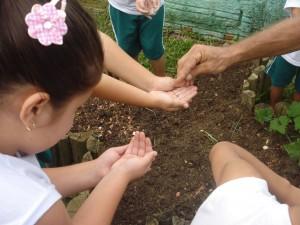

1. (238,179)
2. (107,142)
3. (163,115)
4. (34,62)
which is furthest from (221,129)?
(34,62)

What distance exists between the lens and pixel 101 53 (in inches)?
42.9

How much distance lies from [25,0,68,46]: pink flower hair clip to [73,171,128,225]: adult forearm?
55 centimetres

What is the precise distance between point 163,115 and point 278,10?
0.97m

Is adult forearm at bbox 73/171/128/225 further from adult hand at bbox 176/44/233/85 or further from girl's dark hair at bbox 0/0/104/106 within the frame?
adult hand at bbox 176/44/233/85

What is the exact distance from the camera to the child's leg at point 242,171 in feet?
5.03

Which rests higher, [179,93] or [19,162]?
[19,162]

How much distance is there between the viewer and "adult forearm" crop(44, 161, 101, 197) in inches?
60.7

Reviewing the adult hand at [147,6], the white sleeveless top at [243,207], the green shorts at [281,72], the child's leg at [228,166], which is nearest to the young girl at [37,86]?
the white sleeveless top at [243,207]

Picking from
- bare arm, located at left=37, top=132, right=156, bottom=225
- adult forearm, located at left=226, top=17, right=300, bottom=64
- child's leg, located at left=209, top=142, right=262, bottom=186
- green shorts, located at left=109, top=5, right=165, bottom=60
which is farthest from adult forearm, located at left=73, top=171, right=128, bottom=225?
green shorts, located at left=109, top=5, right=165, bottom=60

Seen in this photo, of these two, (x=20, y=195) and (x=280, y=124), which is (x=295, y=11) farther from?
(x=20, y=195)

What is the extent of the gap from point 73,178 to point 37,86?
24.6 inches

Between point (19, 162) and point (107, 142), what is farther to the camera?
point (107, 142)

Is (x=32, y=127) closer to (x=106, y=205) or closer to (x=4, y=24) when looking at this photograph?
(x=4, y=24)


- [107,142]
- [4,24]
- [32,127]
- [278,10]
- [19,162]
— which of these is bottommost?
[107,142]
